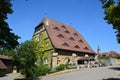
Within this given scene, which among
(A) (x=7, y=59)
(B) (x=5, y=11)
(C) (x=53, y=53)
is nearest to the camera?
(B) (x=5, y=11)

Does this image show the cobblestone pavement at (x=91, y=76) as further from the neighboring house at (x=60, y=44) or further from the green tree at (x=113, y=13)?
the neighboring house at (x=60, y=44)

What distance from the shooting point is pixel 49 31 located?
5409 centimetres

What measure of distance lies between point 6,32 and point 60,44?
35.0 m

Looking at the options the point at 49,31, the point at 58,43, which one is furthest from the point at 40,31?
the point at 58,43

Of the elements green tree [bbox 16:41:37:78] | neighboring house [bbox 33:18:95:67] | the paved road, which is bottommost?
the paved road

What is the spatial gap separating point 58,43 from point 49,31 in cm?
418

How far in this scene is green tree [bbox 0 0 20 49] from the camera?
1672 centimetres

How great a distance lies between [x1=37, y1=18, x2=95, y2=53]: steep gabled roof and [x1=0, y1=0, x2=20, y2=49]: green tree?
32388mm

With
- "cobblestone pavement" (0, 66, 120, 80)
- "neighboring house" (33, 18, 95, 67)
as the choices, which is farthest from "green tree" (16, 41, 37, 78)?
"neighboring house" (33, 18, 95, 67)

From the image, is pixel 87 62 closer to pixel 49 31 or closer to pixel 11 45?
pixel 49 31

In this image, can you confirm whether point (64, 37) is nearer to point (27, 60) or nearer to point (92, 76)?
point (27, 60)

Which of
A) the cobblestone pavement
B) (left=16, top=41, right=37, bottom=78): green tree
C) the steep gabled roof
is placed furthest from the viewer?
the steep gabled roof

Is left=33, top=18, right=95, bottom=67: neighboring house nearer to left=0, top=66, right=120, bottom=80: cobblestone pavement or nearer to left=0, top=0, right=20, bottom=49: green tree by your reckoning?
left=0, top=66, right=120, bottom=80: cobblestone pavement

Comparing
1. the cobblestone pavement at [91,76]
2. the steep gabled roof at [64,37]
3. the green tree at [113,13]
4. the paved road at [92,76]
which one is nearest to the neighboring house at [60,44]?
the steep gabled roof at [64,37]
